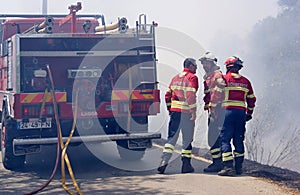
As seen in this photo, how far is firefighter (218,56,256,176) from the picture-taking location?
7547 mm

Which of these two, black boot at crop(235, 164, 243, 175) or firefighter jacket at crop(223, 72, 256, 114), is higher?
firefighter jacket at crop(223, 72, 256, 114)

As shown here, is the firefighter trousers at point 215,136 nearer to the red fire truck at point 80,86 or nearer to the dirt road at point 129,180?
the dirt road at point 129,180

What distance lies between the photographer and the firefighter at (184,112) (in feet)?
25.6

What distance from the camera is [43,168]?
341 inches

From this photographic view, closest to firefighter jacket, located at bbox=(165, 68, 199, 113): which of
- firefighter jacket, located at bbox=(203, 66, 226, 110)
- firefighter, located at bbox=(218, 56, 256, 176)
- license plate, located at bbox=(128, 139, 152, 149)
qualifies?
firefighter jacket, located at bbox=(203, 66, 226, 110)

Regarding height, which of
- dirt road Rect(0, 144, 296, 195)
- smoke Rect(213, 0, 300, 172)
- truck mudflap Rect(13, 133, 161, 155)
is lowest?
dirt road Rect(0, 144, 296, 195)

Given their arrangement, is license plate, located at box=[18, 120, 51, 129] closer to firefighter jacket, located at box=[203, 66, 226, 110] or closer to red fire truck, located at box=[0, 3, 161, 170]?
red fire truck, located at box=[0, 3, 161, 170]

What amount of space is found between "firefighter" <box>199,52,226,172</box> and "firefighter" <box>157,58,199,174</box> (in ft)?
0.70

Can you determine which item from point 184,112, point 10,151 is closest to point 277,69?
point 184,112

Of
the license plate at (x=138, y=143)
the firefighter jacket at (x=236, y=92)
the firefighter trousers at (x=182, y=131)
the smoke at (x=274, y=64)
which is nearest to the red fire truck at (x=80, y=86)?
the license plate at (x=138, y=143)

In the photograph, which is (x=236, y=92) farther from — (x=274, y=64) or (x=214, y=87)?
(x=274, y=64)

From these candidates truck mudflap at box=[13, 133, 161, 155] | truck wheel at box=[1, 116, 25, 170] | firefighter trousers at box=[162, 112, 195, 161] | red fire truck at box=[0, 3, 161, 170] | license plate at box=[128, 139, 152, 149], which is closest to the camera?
truck mudflap at box=[13, 133, 161, 155]

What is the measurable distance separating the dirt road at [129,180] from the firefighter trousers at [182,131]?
33 cm

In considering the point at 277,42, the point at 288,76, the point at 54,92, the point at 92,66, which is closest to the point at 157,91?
the point at 92,66
